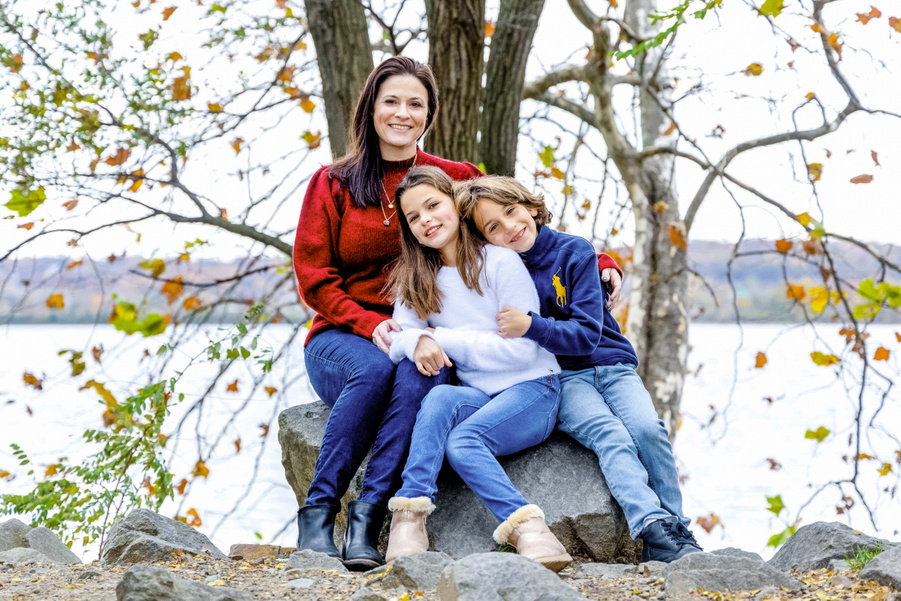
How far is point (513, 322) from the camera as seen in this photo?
254 cm

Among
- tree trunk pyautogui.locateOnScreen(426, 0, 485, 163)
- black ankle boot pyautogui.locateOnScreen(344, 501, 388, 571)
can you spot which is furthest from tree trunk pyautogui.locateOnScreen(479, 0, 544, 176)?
black ankle boot pyautogui.locateOnScreen(344, 501, 388, 571)

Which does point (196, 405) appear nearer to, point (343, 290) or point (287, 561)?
point (343, 290)

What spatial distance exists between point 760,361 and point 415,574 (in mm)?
3455

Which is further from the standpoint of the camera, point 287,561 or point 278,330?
point 278,330

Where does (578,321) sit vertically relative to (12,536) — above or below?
above

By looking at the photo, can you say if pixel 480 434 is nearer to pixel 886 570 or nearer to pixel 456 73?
pixel 886 570

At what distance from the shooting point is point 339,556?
8.00 feet

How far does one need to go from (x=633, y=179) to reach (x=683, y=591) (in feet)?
14.4

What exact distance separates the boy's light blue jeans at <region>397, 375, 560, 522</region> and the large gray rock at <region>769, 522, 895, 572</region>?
88 centimetres

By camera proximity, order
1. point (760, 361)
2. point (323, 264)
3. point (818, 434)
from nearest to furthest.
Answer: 1. point (323, 264)
2. point (818, 434)
3. point (760, 361)

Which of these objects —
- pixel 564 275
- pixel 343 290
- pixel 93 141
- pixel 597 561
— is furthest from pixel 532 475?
pixel 93 141

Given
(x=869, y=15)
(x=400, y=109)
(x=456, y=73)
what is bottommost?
(x=400, y=109)

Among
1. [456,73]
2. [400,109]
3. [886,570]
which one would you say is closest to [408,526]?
[886,570]

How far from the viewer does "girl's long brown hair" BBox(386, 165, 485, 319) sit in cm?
269
